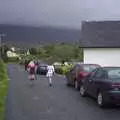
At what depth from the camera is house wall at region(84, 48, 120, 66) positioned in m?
50.2

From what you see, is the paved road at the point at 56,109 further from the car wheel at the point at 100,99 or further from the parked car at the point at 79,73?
the parked car at the point at 79,73

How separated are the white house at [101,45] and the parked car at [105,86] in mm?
33204

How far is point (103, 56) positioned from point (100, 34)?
3.32 metres

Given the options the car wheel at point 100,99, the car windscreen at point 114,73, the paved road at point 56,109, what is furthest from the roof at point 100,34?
the car wheel at point 100,99

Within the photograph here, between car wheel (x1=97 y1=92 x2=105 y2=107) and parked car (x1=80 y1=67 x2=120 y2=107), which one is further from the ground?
parked car (x1=80 y1=67 x2=120 y2=107)

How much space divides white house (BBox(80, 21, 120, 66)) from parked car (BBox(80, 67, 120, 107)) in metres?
33.2

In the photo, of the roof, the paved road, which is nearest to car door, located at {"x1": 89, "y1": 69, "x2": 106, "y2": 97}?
the paved road

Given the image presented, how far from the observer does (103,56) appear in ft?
165

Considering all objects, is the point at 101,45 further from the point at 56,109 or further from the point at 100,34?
the point at 56,109

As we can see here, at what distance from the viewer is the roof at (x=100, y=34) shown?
50.6 m

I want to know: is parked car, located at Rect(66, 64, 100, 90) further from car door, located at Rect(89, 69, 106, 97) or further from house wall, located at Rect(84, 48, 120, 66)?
Result: house wall, located at Rect(84, 48, 120, 66)

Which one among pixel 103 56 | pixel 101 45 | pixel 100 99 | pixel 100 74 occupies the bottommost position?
pixel 100 99

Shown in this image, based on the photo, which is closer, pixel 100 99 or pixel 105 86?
pixel 105 86

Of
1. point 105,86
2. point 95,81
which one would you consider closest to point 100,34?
point 95,81
